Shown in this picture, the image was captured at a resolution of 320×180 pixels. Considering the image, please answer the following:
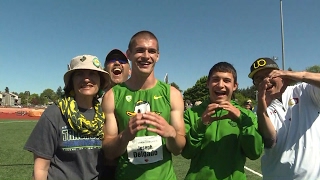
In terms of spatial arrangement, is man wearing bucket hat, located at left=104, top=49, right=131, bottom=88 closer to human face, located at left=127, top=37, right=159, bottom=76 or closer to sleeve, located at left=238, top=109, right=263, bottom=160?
human face, located at left=127, top=37, right=159, bottom=76

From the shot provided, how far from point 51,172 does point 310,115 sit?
9.40ft

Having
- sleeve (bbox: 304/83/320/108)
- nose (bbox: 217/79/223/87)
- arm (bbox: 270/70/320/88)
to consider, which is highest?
arm (bbox: 270/70/320/88)

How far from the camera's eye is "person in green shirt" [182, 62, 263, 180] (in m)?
3.09

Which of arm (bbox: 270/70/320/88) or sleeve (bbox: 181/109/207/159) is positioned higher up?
arm (bbox: 270/70/320/88)

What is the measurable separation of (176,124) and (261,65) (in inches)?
51.1

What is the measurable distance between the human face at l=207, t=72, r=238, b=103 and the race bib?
2.62ft

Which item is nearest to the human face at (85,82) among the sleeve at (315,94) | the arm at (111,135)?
the arm at (111,135)

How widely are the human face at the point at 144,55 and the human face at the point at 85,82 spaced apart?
1.46ft

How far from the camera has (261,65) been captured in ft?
11.7

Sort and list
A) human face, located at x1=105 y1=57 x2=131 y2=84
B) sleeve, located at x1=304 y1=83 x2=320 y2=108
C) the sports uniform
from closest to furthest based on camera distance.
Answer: the sports uniform
sleeve, located at x1=304 y1=83 x2=320 y2=108
human face, located at x1=105 y1=57 x2=131 y2=84

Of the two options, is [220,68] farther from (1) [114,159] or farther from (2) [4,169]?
(2) [4,169]

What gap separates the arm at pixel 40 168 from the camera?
2.76 m

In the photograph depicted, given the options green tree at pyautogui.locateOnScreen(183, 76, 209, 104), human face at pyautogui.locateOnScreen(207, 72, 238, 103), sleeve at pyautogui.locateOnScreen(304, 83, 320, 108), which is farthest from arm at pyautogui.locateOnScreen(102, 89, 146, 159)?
green tree at pyautogui.locateOnScreen(183, 76, 209, 104)

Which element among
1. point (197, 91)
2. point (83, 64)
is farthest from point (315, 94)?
point (197, 91)
